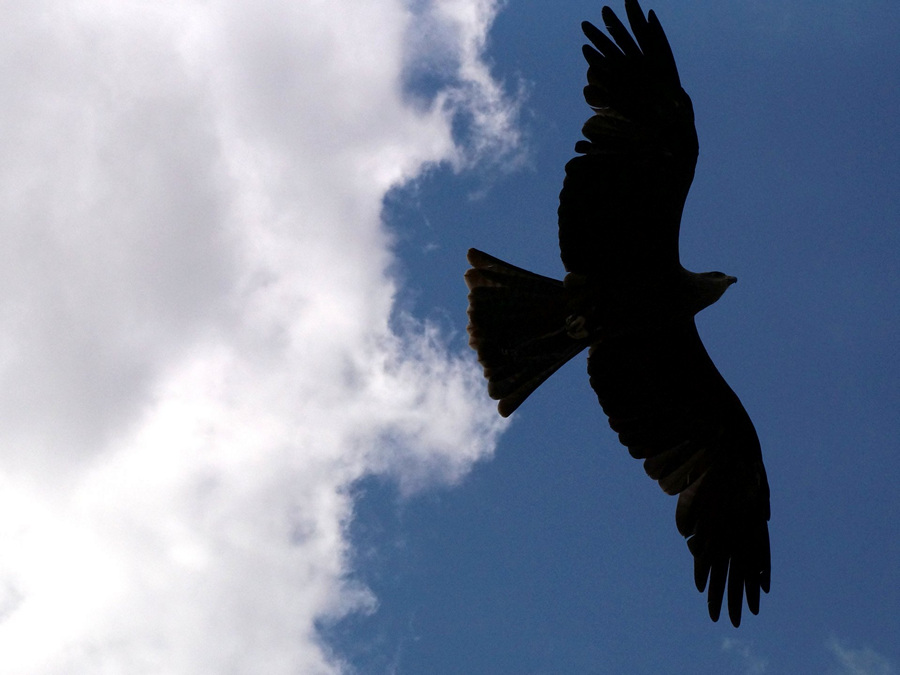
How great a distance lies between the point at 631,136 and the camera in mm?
7277

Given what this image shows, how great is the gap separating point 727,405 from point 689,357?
63cm

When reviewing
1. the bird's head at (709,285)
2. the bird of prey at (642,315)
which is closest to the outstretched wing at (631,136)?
the bird of prey at (642,315)

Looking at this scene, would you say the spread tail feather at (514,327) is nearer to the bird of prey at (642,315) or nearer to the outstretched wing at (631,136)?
the bird of prey at (642,315)

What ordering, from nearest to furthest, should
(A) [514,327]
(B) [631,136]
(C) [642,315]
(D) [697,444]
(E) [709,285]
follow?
(B) [631,136] → (E) [709,285] → (C) [642,315] → (A) [514,327] → (D) [697,444]

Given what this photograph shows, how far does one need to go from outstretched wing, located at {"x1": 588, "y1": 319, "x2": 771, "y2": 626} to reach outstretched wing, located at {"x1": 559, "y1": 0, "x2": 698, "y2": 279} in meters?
1.45

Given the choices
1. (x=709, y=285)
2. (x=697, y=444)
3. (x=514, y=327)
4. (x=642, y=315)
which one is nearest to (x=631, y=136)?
(x=709, y=285)

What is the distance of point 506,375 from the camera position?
28.0 feet

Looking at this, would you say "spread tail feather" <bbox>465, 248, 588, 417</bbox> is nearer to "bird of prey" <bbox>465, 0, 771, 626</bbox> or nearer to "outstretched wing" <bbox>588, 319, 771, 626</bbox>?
"bird of prey" <bbox>465, 0, 771, 626</bbox>

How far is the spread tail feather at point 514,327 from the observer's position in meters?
8.28

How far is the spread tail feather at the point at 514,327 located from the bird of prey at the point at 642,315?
0.01 m

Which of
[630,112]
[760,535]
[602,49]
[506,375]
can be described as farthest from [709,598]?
[602,49]

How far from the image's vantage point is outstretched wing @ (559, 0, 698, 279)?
720 cm

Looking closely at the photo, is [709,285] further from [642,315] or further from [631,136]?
[631,136]

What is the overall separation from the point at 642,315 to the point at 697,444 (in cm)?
161
